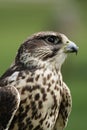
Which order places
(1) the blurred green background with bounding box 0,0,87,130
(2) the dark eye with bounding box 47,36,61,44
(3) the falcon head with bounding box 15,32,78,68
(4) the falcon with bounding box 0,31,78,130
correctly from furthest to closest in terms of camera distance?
(1) the blurred green background with bounding box 0,0,87,130, (2) the dark eye with bounding box 47,36,61,44, (3) the falcon head with bounding box 15,32,78,68, (4) the falcon with bounding box 0,31,78,130

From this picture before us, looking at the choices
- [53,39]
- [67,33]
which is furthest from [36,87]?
[67,33]

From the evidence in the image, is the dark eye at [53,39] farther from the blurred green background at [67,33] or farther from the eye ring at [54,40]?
the blurred green background at [67,33]

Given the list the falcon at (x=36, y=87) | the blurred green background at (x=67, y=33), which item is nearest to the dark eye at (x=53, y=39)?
the falcon at (x=36, y=87)

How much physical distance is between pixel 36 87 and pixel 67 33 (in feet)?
52.3

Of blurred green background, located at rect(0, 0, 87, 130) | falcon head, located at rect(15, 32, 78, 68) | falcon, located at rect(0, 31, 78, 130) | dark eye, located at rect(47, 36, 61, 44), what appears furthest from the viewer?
blurred green background, located at rect(0, 0, 87, 130)

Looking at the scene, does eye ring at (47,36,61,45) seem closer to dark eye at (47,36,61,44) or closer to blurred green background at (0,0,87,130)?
dark eye at (47,36,61,44)

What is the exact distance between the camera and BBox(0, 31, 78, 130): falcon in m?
9.02

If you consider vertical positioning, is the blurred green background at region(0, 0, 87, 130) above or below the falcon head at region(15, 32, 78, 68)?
below

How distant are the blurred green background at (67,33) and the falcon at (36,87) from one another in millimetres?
6534

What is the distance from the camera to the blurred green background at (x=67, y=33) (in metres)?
19.6

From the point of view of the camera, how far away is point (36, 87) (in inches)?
358

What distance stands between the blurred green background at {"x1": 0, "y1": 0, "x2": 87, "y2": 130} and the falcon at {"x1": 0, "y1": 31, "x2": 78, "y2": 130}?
257 inches

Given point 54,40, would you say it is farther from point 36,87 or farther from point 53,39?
point 36,87

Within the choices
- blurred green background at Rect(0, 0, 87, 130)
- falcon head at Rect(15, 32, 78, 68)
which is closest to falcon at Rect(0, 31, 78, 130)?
falcon head at Rect(15, 32, 78, 68)
